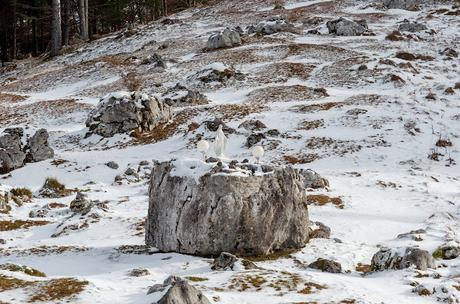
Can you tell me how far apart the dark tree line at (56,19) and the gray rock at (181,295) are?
46.5 meters

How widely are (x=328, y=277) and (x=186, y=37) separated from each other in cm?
4044

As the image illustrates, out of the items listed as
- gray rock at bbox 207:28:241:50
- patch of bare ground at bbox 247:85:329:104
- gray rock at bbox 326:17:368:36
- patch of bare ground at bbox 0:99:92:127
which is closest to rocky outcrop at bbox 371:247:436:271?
patch of bare ground at bbox 247:85:329:104

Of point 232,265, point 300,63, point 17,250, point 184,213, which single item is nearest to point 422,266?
point 232,265

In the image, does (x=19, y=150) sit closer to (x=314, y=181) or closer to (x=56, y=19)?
(x=314, y=181)

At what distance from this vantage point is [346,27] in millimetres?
44500

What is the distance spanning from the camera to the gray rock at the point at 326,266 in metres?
A: 11.9

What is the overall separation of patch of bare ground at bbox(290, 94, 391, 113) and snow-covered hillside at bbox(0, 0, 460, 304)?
6.3 inches

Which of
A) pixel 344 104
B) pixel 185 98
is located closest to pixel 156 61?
pixel 185 98

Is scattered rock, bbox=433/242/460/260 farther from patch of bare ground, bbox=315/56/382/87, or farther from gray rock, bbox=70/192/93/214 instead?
patch of bare ground, bbox=315/56/382/87

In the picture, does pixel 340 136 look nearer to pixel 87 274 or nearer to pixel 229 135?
pixel 229 135

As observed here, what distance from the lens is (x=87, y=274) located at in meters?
11.9

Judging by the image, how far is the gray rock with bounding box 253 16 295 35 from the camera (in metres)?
46.6

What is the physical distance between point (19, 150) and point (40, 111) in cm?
963

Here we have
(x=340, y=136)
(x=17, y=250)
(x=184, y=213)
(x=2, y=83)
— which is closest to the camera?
(x=184, y=213)
